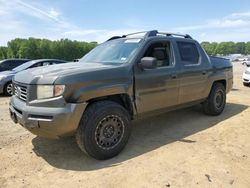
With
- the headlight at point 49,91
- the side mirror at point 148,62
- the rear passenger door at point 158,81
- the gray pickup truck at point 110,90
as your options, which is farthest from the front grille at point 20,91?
the side mirror at point 148,62

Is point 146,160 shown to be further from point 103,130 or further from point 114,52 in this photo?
point 114,52

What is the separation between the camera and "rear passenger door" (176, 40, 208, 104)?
18.0 ft

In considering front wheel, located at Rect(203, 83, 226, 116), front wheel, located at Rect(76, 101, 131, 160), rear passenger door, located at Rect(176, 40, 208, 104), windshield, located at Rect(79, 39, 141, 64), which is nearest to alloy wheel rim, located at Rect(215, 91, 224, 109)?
front wheel, located at Rect(203, 83, 226, 116)

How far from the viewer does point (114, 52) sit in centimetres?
507

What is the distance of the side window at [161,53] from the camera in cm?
501

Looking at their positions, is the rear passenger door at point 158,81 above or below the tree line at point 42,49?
below

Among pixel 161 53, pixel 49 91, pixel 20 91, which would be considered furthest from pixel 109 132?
pixel 161 53

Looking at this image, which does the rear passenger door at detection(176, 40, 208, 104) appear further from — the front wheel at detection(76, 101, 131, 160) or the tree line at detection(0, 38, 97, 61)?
the tree line at detection(0, 38, 97, 61)

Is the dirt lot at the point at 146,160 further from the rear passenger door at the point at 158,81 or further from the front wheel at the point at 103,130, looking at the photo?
the rear passenger door at the point at 158,81

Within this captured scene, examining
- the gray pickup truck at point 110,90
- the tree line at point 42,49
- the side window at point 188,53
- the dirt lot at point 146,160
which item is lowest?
the dirt lot at point 146,160

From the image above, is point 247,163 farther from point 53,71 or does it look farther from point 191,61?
point 53,71

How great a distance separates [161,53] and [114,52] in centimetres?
90

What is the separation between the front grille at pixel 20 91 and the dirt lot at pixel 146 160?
3.11 feet

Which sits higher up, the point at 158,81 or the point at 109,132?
the point at 158,81
